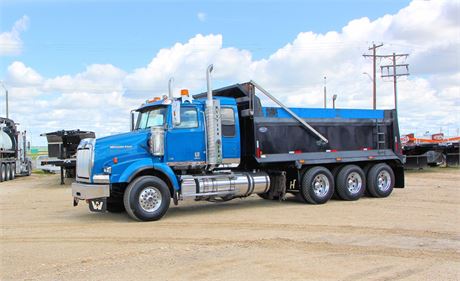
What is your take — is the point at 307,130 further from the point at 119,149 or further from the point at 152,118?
the point at 119,149

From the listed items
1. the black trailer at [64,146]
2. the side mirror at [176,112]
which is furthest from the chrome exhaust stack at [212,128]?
the black trailer at [64,146]

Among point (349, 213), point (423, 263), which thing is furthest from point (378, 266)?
point (349, 213)

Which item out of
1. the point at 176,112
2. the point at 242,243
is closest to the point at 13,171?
the point at 176,112

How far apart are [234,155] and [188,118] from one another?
156 centimetres

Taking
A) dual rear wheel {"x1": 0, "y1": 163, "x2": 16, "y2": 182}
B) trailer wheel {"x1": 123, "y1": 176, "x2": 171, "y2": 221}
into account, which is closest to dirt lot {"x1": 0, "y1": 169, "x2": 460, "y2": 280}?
trailer wheel {"x1": 123, "y1": 176, "x2": 171, "y2": 221}

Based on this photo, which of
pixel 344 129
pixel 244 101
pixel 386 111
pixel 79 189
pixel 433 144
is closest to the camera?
pixel 79 189

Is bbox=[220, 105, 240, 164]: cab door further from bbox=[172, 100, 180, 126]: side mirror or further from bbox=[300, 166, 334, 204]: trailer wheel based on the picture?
bbox=[300, 166, 334, 204]: trailer wheel

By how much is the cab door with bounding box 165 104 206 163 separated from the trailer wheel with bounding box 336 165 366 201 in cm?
443

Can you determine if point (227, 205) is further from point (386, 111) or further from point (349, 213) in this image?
point (386, 111)

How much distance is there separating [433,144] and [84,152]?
21906mm

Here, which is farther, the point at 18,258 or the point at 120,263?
the point at 18,258

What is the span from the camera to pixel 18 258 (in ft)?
24.3

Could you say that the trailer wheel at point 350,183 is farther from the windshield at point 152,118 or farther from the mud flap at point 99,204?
the mud flap at point 99,204

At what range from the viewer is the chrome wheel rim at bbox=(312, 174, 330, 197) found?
13547 mm
